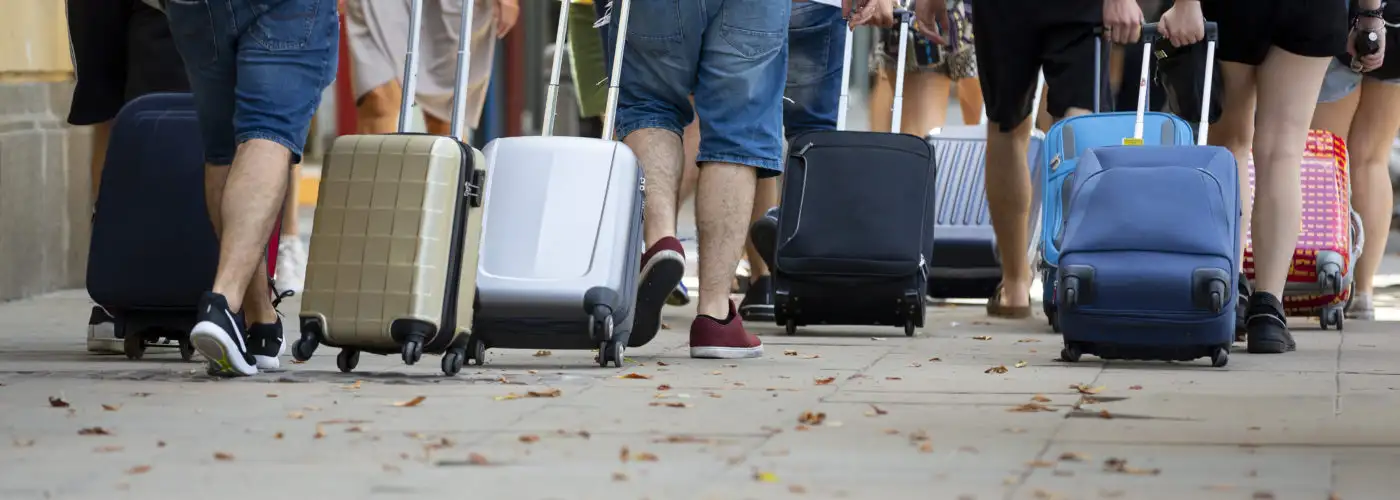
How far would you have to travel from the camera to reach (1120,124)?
723cm

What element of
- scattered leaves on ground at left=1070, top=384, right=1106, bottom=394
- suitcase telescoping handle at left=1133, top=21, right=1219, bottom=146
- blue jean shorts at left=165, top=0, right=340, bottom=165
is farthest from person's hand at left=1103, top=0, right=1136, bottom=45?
blue jean shorts at left=165, top=0, right=340, bottom=165

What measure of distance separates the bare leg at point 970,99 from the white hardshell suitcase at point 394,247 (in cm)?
478

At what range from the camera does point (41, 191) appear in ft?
28.4

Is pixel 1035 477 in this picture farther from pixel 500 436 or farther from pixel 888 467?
pixel 500 436

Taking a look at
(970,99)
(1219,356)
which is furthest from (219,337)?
(970,99)

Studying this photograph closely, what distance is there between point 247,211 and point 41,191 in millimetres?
3264

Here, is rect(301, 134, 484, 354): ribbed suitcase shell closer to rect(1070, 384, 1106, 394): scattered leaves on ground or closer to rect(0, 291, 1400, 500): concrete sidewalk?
rect(0, 291, 1400, 500): concrete sidewalk

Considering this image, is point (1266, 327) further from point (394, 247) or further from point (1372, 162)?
point (394, 247)

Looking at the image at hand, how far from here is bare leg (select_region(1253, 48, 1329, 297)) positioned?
266 inches

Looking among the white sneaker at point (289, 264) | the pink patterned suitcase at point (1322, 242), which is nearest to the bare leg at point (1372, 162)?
the pink patterned suitcase at point (1322, 242)

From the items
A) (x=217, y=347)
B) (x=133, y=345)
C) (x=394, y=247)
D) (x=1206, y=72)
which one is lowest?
(x=133, y=345)

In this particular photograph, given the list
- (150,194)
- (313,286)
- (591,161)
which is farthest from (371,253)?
(150,194)

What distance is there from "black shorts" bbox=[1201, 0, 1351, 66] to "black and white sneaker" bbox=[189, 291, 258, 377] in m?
2.94

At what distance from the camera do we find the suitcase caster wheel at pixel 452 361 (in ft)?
18.4
